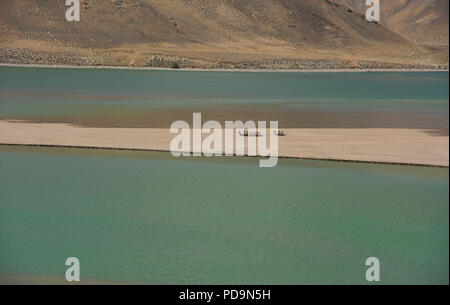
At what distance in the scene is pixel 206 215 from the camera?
16.6 metres

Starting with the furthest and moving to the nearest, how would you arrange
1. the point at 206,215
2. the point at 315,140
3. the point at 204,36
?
the point at 204,36, the point at 315,140, the point at 206,215

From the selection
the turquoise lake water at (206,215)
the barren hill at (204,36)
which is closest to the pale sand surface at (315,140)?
the turquoise lake water at (206,215)

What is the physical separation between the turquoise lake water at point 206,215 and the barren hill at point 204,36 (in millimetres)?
72581

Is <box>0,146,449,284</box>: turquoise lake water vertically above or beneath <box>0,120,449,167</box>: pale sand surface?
beneath

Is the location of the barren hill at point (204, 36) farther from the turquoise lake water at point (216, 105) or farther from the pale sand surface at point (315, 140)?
the pale sand surface at point (315, 140)

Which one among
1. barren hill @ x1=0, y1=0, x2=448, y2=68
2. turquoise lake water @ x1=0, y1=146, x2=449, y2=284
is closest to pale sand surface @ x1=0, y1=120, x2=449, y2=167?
turquoise lake water @ x1=0, y1=146, x2=449, y2=284

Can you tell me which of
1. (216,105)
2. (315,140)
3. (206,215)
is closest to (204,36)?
(216,105)

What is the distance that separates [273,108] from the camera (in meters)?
38.4

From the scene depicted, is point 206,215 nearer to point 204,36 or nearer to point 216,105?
point 216,105

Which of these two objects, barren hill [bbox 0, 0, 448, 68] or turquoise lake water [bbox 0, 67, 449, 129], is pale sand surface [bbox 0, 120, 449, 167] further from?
barren hill [bbox 0, 0, 448, 68]

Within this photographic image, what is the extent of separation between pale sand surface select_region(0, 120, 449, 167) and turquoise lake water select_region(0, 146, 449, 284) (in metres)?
1.07

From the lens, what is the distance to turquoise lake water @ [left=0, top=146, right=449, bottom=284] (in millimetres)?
12867

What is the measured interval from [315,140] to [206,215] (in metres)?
10.5
